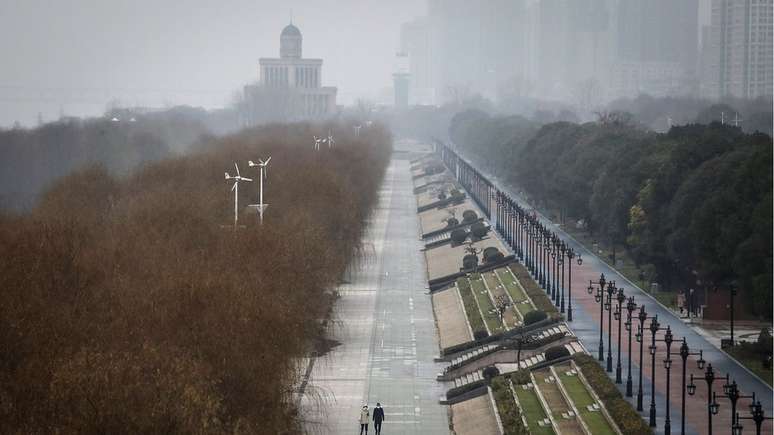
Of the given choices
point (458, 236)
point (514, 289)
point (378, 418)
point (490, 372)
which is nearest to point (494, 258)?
point (514, 289)

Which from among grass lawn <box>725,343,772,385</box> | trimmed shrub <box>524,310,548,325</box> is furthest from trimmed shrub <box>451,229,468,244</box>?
grass lawn <box>725,343,772,385</box>

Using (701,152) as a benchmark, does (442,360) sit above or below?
below

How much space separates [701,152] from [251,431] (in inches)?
1536

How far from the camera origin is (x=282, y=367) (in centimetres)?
3272

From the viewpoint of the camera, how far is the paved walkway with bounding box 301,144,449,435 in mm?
41031

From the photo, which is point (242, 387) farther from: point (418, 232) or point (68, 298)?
point (418, 232)

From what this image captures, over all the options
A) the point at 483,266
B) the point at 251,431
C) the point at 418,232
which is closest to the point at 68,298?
Result: the point at 251,431

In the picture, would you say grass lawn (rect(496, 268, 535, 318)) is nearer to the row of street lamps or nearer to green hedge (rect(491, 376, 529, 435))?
the row of street lamps

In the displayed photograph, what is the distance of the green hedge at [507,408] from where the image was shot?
3656 centimetres

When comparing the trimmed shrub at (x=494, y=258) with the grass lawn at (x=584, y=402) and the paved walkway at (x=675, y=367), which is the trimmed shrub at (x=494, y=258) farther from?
the grass lawn at (x=584, y=402)

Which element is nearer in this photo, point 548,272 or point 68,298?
point 68,298

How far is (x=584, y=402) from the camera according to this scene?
3950 centimetres

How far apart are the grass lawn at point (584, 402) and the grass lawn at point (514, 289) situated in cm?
1244

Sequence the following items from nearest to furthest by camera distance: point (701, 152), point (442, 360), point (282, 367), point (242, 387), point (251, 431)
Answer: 1. point (251, 431)
2. point (242, 387)
3. point (282, 367)
4. point (442, 360)
5. point (701, 152)
